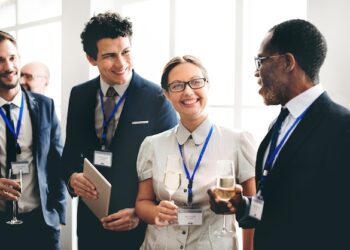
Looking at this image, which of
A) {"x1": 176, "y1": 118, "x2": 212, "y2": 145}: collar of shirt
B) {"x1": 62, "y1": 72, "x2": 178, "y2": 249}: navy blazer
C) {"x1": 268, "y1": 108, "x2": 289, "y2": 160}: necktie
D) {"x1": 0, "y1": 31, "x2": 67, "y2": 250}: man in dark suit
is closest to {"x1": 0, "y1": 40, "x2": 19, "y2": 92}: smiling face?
{"x1": 0, "y1": 31, "x2": 67, "y2": 250}: man in dark suit

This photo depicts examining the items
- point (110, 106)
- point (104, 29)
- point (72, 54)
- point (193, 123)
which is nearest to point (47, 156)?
point (110, 106)

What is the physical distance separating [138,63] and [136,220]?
2.26 metres

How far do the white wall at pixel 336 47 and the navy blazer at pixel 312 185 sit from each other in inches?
29.7

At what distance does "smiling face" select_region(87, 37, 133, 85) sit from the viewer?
7.71 feet

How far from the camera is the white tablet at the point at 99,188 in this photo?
1.99 meters

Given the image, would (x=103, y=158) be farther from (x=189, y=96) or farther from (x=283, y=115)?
(x=283, y=115)

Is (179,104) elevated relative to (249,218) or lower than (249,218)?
elevated

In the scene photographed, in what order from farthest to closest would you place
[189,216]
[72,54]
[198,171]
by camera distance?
[72,54] → [198,171] → [189,216]

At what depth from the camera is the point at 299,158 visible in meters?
1.47

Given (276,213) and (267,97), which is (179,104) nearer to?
(267,97)

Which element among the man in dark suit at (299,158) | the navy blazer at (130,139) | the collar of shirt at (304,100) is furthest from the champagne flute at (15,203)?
the collar of shirt at (304,100)

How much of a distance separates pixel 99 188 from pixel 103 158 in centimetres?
29

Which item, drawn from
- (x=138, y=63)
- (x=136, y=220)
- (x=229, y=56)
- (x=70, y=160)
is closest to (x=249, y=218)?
(x=136, y=220)

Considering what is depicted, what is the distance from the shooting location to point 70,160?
8.31ft
